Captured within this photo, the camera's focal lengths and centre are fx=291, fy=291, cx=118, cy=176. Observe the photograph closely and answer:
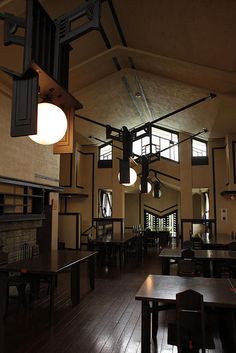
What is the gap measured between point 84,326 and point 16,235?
110 inches

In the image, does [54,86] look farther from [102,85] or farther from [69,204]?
[69,204]

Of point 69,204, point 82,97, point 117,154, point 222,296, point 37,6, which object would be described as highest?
point 82,97

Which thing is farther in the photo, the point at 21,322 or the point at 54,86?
the point at 21,322

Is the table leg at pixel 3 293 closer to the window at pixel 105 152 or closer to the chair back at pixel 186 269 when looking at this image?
the chair back at pixel 186 269

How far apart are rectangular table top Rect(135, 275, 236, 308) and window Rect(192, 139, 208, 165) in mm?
7958

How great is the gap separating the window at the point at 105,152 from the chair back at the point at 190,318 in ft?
32.3

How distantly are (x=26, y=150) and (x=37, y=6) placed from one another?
4777 millimetres

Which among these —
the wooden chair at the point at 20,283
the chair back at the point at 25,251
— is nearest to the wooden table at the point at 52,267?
the wooden chair at the point at 20,283

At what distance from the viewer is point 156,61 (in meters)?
6.30

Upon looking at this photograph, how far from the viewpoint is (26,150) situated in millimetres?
6168

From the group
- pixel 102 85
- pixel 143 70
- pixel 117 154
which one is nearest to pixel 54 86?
pixel 143 70

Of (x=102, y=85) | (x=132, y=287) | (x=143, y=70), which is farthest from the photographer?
(x=102, y=85)

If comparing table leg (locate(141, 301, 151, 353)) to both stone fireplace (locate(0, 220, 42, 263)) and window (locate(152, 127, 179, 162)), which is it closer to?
stone fireplace (locate(0, 220, 42, 263))

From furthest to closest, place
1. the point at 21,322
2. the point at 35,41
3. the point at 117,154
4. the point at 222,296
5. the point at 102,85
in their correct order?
1. the point at 117,154
2. the point at 102,85
3. the point at 21,322
4. the point at 222,296
5. the point at 35,41
